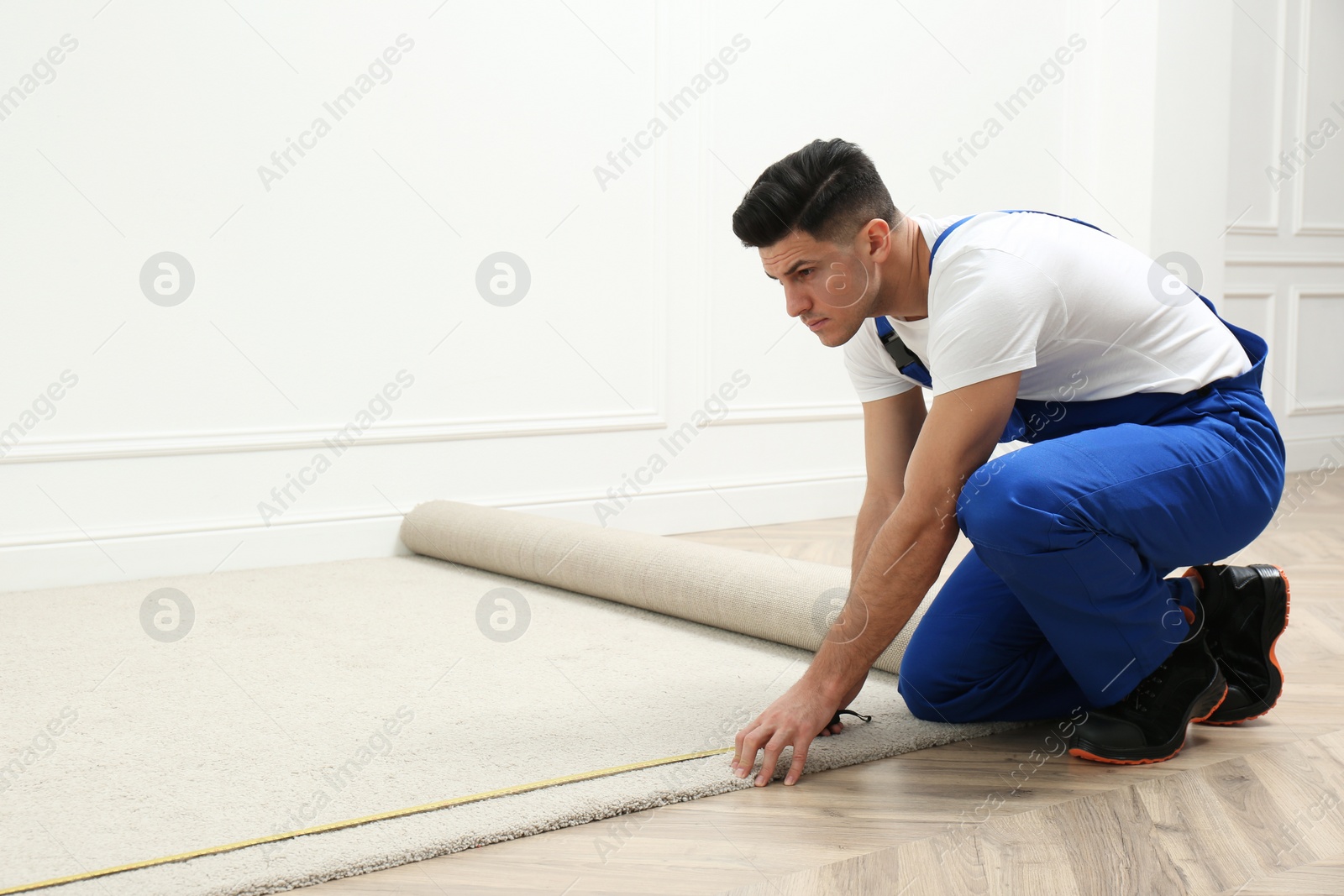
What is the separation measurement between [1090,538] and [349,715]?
3.45 ft

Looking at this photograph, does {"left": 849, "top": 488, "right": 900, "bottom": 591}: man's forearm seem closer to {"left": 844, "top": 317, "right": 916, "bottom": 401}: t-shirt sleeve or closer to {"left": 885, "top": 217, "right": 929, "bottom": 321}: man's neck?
{"left": 844, "top": 317, "right": 916, "bottom": 401}: t-shirt sleeve

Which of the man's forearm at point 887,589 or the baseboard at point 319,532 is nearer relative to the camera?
the man's forearm at point 887,589

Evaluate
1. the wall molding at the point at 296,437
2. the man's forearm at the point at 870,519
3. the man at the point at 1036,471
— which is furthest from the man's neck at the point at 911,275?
the wall molding at the point at 296,437

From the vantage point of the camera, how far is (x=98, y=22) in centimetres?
263

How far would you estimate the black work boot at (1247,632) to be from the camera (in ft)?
5.39

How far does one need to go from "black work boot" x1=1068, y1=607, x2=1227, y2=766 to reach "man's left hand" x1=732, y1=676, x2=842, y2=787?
1.26 ft

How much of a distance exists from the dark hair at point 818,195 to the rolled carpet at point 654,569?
2.33ft

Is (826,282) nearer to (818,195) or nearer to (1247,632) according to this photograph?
(818,195)

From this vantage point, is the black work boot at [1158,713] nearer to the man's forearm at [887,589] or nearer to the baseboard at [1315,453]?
the man's forearm at [887,589]

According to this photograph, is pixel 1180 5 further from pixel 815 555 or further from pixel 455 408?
pixel 455 408

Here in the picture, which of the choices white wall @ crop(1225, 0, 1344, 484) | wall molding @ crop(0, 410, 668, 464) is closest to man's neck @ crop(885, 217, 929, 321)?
wall molding @ crop(0, 410, 668, 464)

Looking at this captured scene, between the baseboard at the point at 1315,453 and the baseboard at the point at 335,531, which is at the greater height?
the baseboard at the point at 335,531

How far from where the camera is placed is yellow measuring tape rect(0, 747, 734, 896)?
1.08 meters

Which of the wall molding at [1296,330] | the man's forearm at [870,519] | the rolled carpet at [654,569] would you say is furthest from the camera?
the wall molding at [1296,330]
